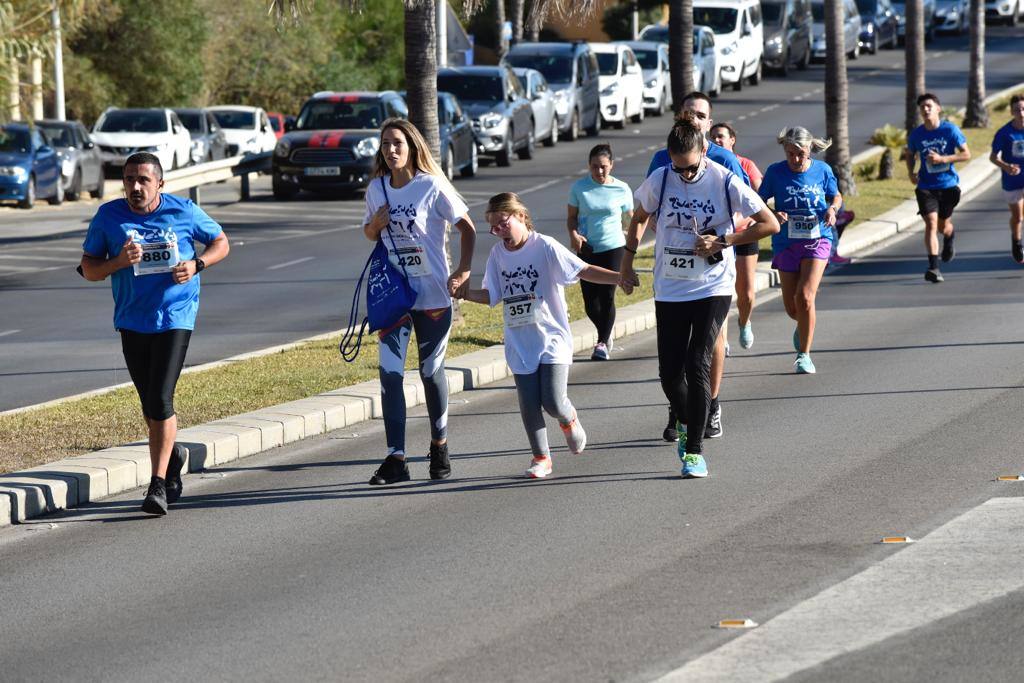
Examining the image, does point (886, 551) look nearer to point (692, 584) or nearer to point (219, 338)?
point (692, 584)

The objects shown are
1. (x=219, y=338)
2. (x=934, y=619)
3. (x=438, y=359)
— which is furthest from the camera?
(x=219, y=338)

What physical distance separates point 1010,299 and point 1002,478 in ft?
29.2

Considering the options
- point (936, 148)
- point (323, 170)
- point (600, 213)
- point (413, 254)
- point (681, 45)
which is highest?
point (681, 45)

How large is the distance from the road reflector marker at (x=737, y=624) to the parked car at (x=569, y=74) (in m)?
36.0

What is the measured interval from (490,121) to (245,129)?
9.35 metres

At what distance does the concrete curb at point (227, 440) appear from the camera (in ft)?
30.9

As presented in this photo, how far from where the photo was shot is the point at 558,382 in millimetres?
9734

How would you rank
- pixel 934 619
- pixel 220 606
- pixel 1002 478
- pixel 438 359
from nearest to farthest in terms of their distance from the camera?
1. pixel 934 619
2. pixel 220 606
3. pixel 1002 478
4. pixel 438 359

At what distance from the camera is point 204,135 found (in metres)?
40.8

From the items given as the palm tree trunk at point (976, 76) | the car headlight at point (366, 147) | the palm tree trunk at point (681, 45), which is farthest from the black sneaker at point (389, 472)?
the palm tree trunk at point (976, 76)

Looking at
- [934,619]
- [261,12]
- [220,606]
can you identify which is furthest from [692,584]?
[261,12]

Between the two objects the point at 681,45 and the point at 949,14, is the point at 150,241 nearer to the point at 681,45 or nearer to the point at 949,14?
the point at 681,45

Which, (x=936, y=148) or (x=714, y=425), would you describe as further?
(x=936, y=148)

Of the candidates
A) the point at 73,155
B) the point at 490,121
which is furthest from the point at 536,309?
the point at 490,121
